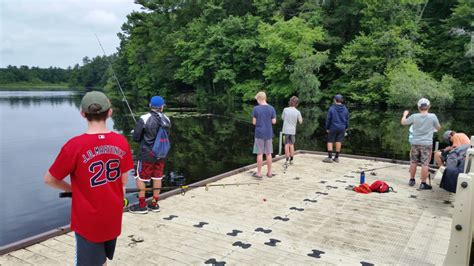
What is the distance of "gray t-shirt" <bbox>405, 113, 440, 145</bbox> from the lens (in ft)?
20.5

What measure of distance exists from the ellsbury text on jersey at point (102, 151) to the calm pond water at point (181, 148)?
531cm

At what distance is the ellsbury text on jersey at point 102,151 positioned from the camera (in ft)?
7.44

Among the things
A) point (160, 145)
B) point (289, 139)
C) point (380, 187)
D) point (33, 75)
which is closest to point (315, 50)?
point (289, 139)

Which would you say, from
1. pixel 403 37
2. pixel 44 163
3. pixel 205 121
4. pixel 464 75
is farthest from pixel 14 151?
pixel 464 75

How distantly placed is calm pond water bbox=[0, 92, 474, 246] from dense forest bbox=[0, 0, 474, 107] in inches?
190

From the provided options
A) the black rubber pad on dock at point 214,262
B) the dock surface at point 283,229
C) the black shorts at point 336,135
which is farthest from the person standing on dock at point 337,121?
the black rubber pad on dock at point 214,262

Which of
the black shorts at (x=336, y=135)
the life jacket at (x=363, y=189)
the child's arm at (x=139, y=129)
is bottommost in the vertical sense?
the life jacket at (x=363, y=189)

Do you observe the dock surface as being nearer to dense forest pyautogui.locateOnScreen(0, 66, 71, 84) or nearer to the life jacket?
the life jacket

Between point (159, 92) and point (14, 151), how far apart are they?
39.3m

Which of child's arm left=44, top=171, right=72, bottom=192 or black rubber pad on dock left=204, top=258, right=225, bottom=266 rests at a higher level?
child's arm left=44, top=171, right=72, bottom=192

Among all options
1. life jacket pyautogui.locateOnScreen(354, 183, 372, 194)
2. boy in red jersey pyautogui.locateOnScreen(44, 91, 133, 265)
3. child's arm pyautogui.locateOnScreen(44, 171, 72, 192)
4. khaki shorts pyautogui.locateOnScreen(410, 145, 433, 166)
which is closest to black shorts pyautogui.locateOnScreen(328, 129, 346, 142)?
khaki shorts pyautogui.locateOnScreen(410, 145, 433, 166)

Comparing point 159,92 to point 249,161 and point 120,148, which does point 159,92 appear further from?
point 120,148

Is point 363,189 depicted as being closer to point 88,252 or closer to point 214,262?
point 214,262

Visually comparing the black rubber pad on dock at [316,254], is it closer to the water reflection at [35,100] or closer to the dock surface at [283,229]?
the dock surface at [283,229]
